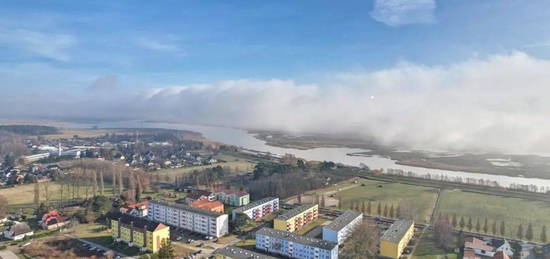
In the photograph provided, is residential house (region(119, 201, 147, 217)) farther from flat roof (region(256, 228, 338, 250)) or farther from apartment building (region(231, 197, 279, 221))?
flat roof (region(256, 228, 338, 250))

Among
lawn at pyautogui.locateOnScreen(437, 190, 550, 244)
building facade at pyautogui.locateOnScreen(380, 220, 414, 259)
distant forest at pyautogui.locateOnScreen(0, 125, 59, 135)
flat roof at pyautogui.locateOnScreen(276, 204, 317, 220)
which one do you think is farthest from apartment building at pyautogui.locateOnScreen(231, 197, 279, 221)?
distant forest at pyautogui.locateOnScreen(0, 125, 59, 135)

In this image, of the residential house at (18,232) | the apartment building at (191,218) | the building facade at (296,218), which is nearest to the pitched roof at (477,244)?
the building facade at (296,218)

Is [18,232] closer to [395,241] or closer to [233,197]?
A: [233,197]

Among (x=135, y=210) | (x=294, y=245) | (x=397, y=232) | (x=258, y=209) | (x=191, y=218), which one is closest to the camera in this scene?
(x=294, y=245)

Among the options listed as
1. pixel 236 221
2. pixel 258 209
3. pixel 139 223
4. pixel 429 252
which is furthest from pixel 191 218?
pixel 429 252

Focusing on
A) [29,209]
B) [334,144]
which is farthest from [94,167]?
[334,144]

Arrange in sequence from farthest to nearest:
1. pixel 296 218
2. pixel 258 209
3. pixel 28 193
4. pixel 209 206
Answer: pixel 28 193 → pixel 209 206 → pixel 258 209 → pixel 296 218

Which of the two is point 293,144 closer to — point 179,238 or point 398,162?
point 398,162
